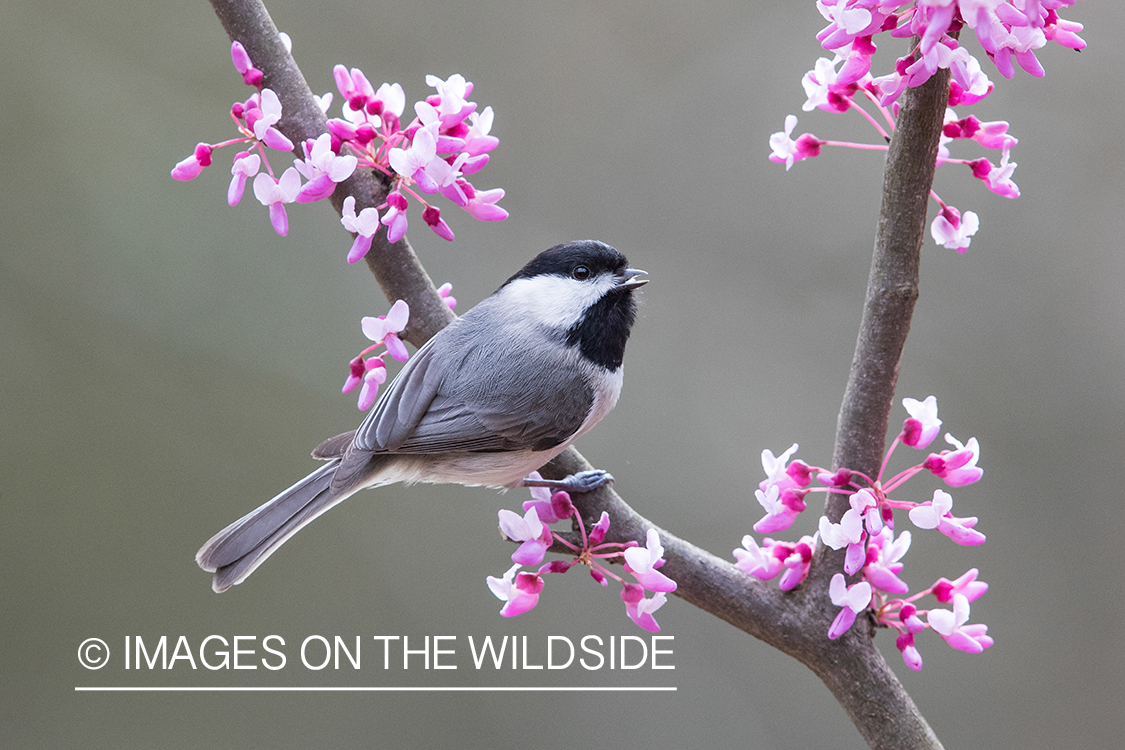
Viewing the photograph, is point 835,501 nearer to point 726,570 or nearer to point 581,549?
point 726,570

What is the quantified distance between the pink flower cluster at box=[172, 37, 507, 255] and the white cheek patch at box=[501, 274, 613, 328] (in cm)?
16

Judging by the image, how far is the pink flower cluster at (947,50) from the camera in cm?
63

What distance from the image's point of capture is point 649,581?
0.80 m

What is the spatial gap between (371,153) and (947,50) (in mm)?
507

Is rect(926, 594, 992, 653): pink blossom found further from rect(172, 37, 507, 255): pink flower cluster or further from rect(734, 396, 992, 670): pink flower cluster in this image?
rect(172, 37, 507, 255): pink flower cluster

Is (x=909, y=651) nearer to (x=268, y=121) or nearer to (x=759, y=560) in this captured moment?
(x=759, y=560)

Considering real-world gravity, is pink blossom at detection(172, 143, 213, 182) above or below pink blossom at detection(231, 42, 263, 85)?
below

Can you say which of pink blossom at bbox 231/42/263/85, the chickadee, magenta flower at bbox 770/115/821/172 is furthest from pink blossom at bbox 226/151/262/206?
magenta flower at bbox 770/115/821/172

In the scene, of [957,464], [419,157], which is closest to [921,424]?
[957,464]

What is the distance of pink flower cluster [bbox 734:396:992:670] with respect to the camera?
0.78 meters

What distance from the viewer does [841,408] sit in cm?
87

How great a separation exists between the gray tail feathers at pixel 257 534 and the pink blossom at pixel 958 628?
1.88 ft

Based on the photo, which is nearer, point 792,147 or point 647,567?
point 647,567

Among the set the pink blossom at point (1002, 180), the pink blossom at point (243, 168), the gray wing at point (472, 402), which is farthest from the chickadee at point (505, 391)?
the pink blossom at point (1002, 180)
